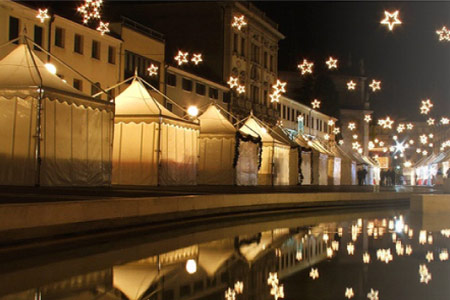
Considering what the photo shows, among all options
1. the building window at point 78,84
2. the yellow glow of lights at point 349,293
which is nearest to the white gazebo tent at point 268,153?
the building window at point 78,84

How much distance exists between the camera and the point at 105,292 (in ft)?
23.8

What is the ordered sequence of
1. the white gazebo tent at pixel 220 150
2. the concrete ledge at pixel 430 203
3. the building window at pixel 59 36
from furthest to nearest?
the building window at pixel 59 36 < the white gazebo tent at pixel 220 150 < the concrete ledge at pixel 430 203

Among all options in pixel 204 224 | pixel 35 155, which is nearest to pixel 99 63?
pixel 35 155

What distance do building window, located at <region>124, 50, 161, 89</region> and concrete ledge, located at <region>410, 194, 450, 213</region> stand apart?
22815 millimetres

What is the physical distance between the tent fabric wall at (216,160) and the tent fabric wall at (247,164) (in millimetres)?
694

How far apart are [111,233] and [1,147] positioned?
7727mm

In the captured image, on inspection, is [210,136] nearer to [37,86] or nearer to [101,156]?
[101,156]

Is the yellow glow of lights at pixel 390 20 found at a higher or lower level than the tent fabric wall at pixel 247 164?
higher

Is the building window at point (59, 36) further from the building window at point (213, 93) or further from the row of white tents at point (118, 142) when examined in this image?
the building window at point (213, 93)

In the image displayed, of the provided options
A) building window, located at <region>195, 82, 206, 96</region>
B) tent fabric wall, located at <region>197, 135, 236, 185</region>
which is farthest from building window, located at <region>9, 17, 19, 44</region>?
building window, located at <region>195, 82, 206, 96</region>

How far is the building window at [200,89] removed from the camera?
179 ft

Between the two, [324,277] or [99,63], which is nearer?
[324,277]

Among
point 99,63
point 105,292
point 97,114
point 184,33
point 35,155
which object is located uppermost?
point 184,33

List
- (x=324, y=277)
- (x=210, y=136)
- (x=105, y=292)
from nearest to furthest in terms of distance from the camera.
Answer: (x=105, y=292), (x=324, y=277), (x=210, y=136)
